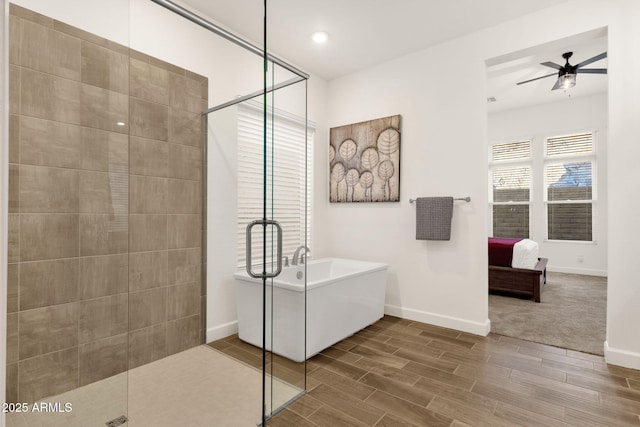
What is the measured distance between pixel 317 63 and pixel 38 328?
3.26 m

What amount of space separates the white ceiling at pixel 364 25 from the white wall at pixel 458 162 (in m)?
0.13

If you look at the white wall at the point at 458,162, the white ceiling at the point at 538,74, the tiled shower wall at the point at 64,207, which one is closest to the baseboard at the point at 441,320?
the white wall at the point at 458,162

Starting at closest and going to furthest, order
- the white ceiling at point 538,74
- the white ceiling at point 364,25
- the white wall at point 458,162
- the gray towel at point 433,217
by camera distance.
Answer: the white wall at point 458,162, the white ceiling at point 364,25, the white ceiling at point 538,74, the gray towel at point 433,217

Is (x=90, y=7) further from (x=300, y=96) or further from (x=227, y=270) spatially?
(x=227, y=270)

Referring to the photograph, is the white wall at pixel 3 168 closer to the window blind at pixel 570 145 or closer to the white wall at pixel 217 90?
the white wall at pixel 217 90

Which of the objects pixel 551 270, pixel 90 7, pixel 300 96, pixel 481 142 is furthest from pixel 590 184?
pixel 90 7

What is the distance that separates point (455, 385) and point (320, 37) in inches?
118

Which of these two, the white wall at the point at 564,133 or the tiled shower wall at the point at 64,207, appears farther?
the white wall at the point at 564,133

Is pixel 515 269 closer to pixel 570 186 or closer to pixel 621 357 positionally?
pixel 621 357

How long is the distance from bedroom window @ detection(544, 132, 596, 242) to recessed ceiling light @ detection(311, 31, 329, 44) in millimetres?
4740

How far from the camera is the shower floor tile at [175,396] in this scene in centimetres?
131

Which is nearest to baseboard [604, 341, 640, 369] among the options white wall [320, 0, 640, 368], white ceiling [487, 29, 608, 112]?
white wall [320, 0, 640, 368]

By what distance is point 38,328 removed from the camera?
133cm

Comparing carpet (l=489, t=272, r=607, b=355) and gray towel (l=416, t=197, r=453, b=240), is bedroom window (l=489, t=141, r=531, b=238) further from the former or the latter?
gray towel (l=416, t=197, r=453, b=240)
